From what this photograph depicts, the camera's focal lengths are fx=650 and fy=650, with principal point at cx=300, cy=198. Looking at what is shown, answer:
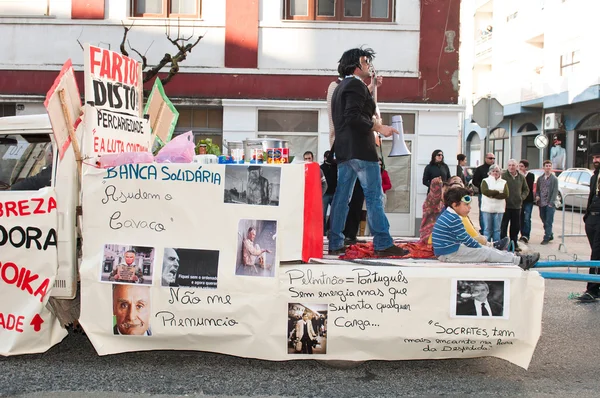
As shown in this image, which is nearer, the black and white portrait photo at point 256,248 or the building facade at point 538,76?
the black and white portrait photo at point 256,248

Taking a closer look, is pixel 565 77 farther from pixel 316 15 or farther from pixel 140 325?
pixel 140 325

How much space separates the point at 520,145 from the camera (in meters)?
35.6

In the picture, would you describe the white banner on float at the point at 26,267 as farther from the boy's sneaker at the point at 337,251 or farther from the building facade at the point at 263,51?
the building facade at the point at 263,51

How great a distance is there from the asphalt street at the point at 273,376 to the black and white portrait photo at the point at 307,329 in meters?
0.25

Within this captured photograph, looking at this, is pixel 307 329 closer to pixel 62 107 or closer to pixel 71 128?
pixel 71 128

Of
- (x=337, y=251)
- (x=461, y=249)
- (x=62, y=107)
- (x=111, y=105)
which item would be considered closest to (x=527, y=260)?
(x=461, y=249)

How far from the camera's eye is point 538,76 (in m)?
34.3

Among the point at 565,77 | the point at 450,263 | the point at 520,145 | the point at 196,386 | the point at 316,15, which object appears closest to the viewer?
the point at 196,386

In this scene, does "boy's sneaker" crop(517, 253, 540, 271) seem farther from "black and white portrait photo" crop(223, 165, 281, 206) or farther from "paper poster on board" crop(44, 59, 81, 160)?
"paper poster on board" crop(44, 59, 81, 160)

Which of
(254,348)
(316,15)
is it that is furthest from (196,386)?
(316,15)

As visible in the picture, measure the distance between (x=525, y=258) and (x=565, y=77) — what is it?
2775 cm

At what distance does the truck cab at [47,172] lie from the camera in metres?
4.69

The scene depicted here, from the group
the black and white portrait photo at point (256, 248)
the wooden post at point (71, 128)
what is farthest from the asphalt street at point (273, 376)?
the wooden post at point (71, 128)

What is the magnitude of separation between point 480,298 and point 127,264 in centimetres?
247
